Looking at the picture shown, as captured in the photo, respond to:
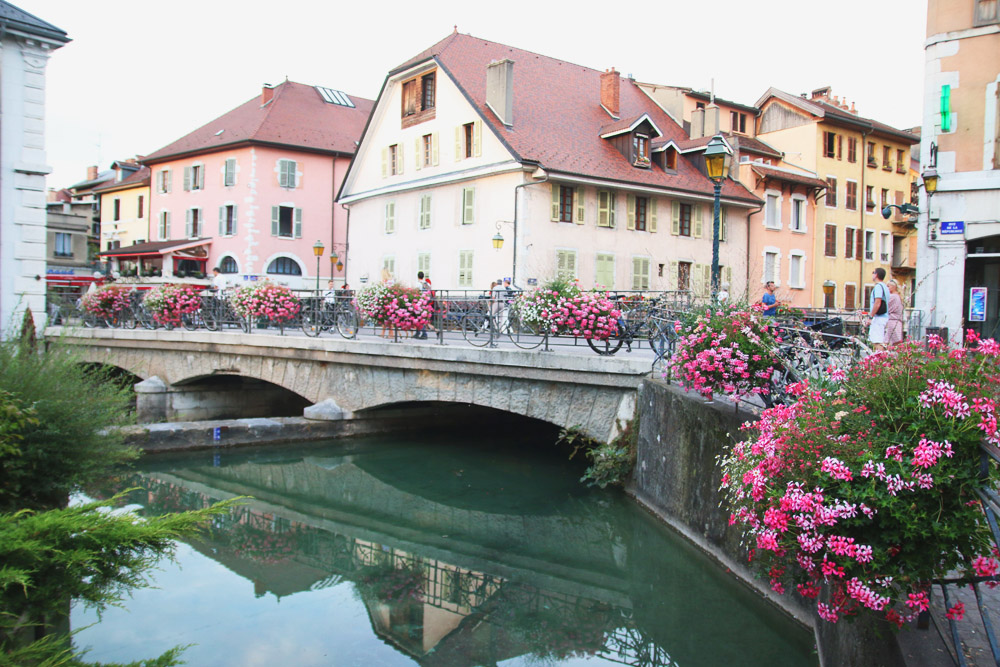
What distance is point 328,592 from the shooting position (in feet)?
26.1

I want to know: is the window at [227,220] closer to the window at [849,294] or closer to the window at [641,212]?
the window at [641,212]

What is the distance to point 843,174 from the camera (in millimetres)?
35281

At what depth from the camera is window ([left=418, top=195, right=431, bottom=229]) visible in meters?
28.4

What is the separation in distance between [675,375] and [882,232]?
34.4 metres

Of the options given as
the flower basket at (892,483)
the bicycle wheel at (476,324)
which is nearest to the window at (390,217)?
the bicycle wheel at (476,324)

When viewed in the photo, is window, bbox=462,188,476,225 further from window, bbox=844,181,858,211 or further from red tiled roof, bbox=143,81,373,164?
window, bbox=844,181,858,211

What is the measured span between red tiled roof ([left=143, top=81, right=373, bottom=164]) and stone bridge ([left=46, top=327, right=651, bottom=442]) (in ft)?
61.1

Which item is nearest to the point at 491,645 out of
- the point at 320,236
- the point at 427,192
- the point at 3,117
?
the point at 3,117

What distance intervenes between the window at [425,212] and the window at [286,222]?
11.1 m

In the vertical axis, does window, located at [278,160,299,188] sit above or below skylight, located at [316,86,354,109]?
below

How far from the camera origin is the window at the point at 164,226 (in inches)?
1610

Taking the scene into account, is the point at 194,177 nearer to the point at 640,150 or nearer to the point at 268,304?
the point at 640,150

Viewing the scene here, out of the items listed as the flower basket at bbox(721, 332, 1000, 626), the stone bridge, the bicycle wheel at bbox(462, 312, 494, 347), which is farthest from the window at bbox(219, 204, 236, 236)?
the flower basket at bbox(721, 332, 1000, 626)

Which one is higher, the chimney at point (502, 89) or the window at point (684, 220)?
the chimney at point (502, 89)
